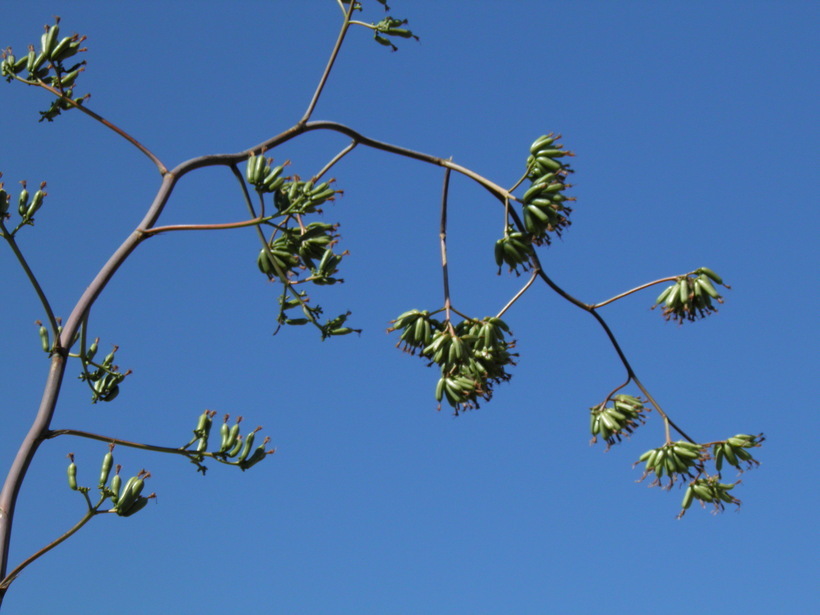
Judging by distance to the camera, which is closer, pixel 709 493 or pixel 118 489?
pixel 118 489

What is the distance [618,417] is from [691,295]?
67 cm

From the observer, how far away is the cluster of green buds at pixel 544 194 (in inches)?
167

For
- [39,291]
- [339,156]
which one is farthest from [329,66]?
[39,291]

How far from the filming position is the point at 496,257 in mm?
4348

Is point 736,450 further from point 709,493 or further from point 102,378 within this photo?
point 102,378

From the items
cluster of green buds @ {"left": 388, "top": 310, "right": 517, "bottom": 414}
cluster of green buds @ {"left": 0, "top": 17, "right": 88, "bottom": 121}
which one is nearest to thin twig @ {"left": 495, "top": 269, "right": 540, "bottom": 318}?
cluster of green buds @ {"left": 388, "top": 310, "right": 517, "bottom": 414}

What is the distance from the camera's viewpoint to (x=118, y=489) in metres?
3.05

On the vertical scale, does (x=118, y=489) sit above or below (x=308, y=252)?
below

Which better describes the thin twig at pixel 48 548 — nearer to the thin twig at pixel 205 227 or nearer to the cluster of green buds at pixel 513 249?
the thin twig at pixel 205 227

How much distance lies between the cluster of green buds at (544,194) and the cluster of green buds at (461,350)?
0.50 m

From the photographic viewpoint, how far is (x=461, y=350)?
4.36 metres

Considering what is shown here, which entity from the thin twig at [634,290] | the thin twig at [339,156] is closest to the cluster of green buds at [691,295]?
the thin twig at [634,290]

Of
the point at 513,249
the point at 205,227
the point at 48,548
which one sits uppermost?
the point at 513,249

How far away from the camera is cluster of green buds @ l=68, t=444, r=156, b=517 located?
305 cm
